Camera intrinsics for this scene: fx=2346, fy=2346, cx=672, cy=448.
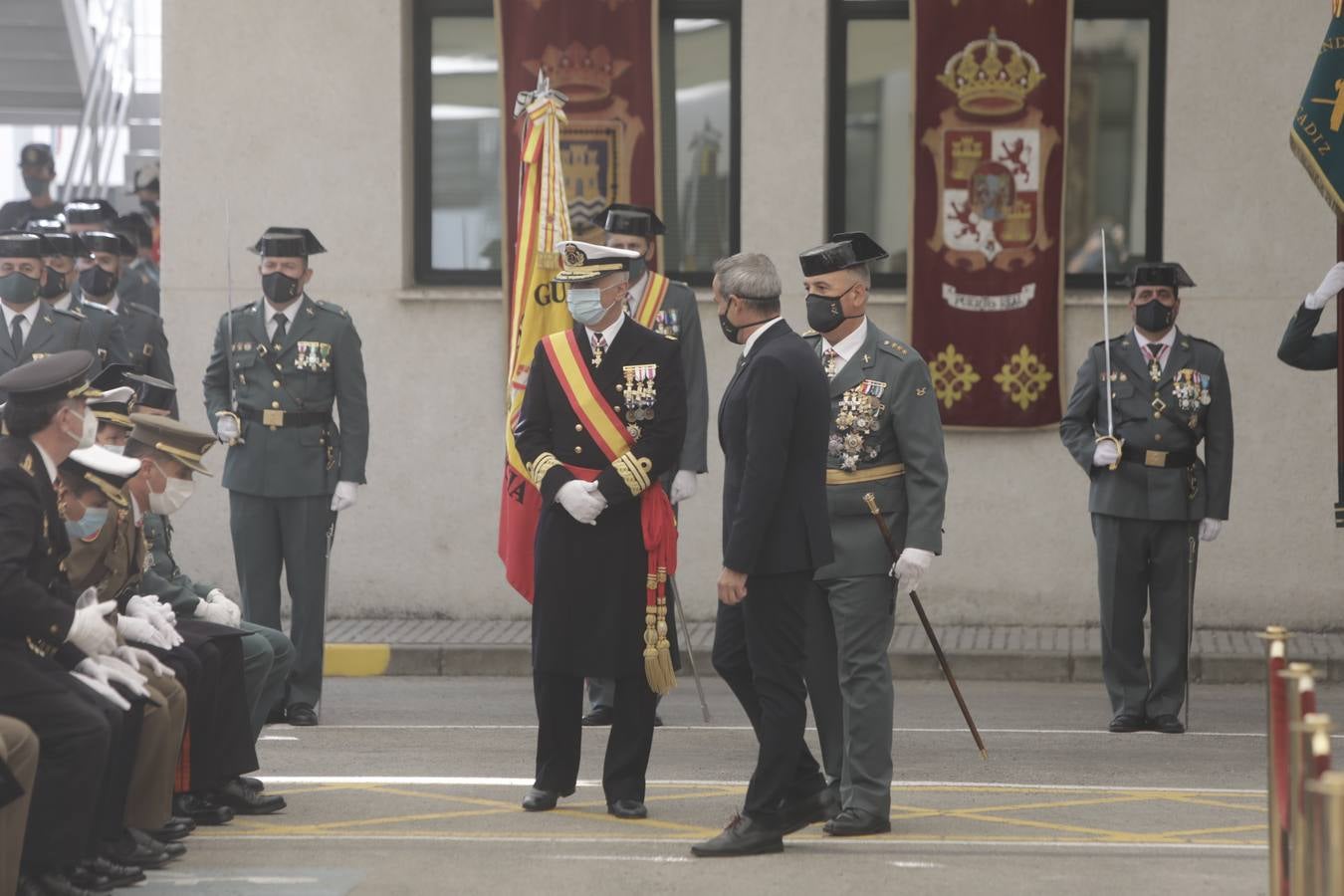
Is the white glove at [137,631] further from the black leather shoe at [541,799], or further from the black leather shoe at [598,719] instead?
the black leather shoe at [598,719]

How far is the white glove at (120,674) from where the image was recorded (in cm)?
723

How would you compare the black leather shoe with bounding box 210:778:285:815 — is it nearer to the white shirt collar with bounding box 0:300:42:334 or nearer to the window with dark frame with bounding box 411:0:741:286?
the white shirt collar with bounding box 0:300:42:334

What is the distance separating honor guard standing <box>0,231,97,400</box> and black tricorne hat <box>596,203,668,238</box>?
2932 mm

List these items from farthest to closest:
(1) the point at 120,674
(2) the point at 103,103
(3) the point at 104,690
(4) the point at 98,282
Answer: (2) the point at 103,103 < (4) the point at 98,282 < (1) the point at 120,674 < (3) the point at 104,690

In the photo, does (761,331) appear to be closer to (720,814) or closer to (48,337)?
(720,814)

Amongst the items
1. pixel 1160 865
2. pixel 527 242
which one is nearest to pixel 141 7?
pixel 527 242

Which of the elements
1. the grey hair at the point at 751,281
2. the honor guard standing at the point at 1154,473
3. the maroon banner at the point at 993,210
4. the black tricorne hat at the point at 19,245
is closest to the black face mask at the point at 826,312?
the grey hair at the point at 751,281

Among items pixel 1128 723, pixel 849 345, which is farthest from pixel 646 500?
pixel 1128 723

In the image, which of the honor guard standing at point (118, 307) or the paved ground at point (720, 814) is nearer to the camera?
the paved ground at point (720, 814)

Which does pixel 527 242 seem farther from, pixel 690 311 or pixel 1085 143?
pixel 1085 143

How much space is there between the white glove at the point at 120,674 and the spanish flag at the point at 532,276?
3.13 metres

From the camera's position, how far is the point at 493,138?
14.5m

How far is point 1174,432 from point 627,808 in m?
3.87

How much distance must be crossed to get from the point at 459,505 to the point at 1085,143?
14.3ft
